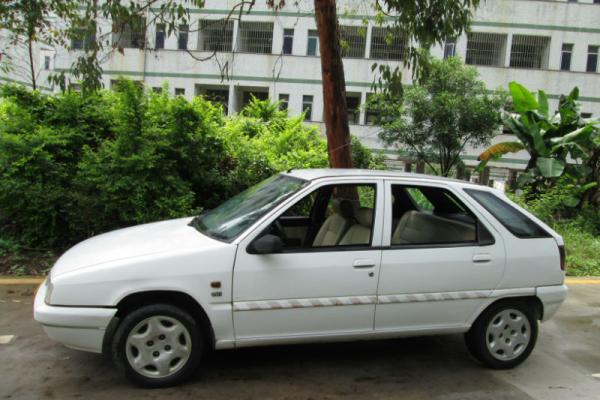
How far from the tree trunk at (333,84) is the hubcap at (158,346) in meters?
4.07

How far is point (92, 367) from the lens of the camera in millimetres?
4215

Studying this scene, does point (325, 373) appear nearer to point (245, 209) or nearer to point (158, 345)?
point (158, 345)

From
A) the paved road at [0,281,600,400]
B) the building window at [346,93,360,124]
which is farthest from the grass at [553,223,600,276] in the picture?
the building window at [346,93,360,124]

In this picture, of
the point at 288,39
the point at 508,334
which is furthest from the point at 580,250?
the point at 288,39

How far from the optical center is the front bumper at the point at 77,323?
144 inches

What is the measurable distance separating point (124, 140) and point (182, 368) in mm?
4268

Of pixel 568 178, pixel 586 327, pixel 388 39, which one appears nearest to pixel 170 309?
pixel 586 327

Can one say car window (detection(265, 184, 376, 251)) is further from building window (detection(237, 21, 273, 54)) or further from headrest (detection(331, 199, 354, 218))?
building window (detection(237, 21, 273, 54))

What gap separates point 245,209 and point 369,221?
109 centimetres

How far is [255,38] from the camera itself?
31594 mm

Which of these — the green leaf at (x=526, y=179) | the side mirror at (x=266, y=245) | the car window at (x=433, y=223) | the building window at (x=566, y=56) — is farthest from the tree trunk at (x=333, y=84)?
the building window at (x=566, y=56)

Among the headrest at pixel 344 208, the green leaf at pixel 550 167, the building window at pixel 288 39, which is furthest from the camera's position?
the building window at pixel 288 39

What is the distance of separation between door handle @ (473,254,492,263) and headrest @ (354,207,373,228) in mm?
914

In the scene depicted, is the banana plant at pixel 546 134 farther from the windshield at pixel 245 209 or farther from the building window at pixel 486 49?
the building window at pixel 486 49
